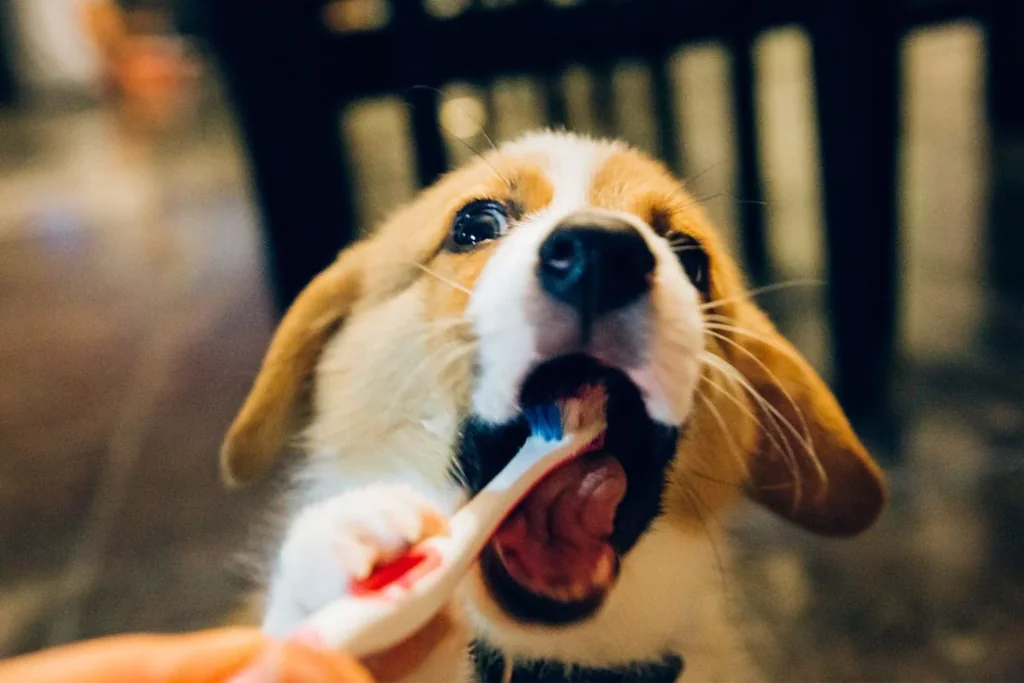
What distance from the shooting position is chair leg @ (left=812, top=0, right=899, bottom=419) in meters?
1.17

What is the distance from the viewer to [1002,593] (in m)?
0.95

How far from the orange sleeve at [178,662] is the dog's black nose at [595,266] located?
0.83ft

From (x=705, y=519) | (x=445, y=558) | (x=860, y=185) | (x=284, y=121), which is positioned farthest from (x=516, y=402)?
(x=860, y=185)

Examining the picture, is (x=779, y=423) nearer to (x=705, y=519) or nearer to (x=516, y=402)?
(x=705, y=519)

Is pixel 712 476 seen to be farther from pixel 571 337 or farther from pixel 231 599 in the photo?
pixel 231 599

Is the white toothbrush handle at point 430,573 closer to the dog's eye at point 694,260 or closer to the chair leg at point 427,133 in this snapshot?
the dog's eye at point 694,260

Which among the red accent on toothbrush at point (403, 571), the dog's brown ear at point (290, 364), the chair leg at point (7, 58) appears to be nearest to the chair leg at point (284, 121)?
the dog's brown ear at point (290, 364)

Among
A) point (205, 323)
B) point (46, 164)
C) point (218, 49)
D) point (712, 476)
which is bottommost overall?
point (46, 164)

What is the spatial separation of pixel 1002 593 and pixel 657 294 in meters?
0.59

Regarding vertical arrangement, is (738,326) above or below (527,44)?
below

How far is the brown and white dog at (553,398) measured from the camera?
0.58 m

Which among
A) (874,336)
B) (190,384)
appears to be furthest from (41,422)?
(874,336)

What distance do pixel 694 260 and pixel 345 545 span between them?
1.15 ft

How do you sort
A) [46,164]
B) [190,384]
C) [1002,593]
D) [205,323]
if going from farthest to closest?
[46,164]
[205,323]
[190,384]
[1002,593]
